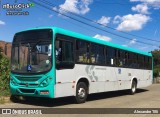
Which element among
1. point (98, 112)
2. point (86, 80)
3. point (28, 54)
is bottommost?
point (98, 112)

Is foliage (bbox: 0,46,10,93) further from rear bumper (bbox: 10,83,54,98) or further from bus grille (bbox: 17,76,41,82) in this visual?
bus grille (bbox: 17,76,41,82)

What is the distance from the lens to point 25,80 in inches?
529

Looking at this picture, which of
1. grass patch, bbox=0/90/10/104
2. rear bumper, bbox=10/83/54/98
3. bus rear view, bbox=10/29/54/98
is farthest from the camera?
grass patch, bbox=0/90/10/104

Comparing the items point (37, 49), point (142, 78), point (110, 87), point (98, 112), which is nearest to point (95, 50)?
point (110, 87)

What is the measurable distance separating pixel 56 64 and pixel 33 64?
98 cm

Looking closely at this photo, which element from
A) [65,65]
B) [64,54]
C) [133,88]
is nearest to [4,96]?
[65,65]

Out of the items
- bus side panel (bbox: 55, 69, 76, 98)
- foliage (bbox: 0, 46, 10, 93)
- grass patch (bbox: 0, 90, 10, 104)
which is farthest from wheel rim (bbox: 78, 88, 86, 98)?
foliage (bbox: 0, 46, 10, 93)

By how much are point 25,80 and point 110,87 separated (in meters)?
6.19

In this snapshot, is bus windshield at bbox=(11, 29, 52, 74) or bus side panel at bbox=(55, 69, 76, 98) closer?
bus windshield at bbox=(11, 29, 52, 74)

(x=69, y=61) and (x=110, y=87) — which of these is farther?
(x=110, y=87)

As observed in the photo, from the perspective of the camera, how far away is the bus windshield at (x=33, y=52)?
1305cm

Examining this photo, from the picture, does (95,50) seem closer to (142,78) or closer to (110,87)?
(110,87)

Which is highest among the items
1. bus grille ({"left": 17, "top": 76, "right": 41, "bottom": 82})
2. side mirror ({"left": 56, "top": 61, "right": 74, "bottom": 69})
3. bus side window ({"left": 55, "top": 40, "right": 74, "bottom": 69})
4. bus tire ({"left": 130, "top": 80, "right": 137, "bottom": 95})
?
bus side window ({"left": 55, "top": 40, "right": 74, "bottom": 69})

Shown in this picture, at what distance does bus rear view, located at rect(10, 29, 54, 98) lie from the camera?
42.3ft
